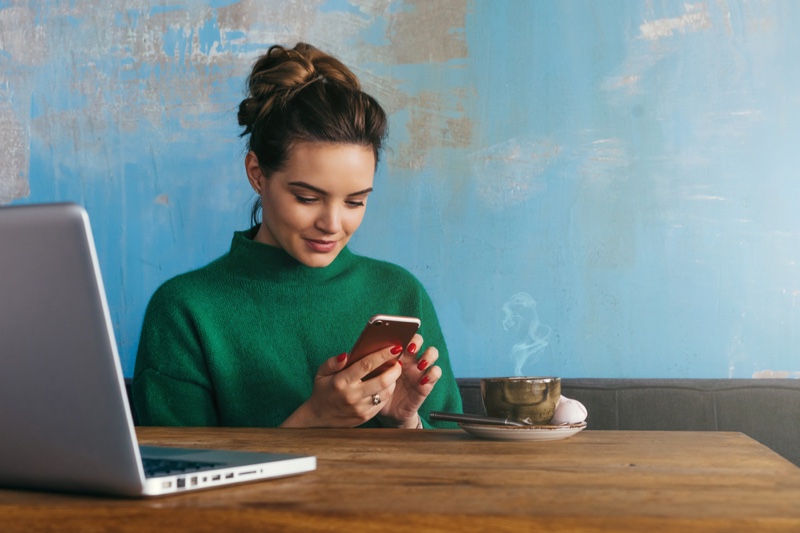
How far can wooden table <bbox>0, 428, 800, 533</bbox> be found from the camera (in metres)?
0.57

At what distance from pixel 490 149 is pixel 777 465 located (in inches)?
57.6

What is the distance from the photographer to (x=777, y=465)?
81 cm

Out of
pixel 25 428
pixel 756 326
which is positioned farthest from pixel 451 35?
pixel 25 428

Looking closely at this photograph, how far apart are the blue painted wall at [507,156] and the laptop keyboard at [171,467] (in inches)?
57.9

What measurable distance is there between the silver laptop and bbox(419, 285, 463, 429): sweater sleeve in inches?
44.7

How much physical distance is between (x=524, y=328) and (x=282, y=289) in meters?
0.66

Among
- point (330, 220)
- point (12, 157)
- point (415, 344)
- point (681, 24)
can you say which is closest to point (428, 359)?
point (415, 344)

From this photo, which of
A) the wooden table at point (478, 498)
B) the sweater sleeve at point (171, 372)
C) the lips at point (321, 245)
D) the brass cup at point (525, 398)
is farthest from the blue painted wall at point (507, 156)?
the wooden table at point (478, 498)

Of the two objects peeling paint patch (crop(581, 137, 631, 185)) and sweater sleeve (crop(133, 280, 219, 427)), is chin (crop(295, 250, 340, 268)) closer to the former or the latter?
sweater sleeve (crop(133, 280, 219, 427))

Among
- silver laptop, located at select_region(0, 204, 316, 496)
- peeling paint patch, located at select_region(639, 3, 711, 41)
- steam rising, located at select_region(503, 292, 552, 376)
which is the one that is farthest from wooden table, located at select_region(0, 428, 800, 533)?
peeling paint patch, located at select_region(639, 3, 711, 41)

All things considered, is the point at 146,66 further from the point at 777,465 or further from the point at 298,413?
the point at 777,465

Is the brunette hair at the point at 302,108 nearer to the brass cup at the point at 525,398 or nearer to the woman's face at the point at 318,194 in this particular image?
the woman's face at the point at 318,194

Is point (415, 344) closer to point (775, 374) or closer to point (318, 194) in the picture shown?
point (318, 194)

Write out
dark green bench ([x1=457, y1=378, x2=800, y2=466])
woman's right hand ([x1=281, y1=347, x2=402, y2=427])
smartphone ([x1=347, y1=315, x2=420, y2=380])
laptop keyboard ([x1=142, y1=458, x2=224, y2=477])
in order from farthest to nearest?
dark green bench ([x1=457, y1=378, x2=800, y2=466])
woman's right hand ([x1=281, y1=347, x2=402, y2=427])
smartphone ([x1=347, y1=315, x2=420, y2=380])
laptop keyboard ([x1=142, y1=458, x2=224, y2=477])
